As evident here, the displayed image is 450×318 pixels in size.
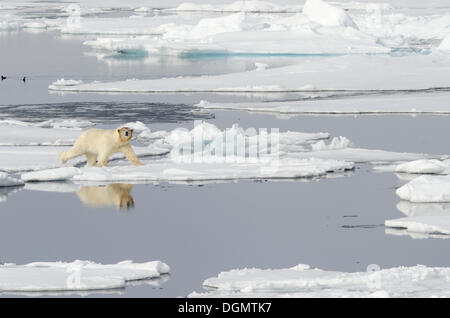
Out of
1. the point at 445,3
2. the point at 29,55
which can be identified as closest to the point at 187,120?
the point at 29,55

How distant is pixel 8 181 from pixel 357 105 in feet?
27.8

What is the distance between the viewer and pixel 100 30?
40812mm

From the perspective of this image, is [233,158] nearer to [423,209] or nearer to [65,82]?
[423,209]

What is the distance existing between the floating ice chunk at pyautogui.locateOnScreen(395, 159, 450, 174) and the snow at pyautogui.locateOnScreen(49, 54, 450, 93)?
362 inches

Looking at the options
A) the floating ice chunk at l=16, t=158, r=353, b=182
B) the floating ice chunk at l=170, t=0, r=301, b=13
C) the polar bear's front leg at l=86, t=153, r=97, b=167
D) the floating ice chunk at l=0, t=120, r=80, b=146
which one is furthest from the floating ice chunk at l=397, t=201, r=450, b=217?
the floating ice chunk at l=170, t=0, r=301, b=13

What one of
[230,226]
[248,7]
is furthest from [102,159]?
[248,7]

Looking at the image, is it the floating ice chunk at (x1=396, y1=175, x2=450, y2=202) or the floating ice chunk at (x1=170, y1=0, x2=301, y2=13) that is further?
the floating ice chunk at (x1=170, y1=0, x2=301, y2=13)

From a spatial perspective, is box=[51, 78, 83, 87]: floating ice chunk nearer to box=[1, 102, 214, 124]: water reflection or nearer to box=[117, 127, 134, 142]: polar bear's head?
box=[1, 102, 214, 124]: water reflection

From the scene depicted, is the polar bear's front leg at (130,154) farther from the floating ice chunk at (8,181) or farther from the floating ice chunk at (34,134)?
the floating ice chunk at (34,134)

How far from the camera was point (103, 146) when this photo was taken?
42.1 feet

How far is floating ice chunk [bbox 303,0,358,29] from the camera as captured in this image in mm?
33312

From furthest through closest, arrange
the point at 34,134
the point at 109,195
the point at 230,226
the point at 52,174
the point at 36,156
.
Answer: the point at 34,134
the point at 36,156
the point at 52,174
the point at 109,195
the point at 230,226

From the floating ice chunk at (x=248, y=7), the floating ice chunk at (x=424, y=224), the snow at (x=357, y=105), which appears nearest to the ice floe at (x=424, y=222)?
the floating ice chunk at (x=424, y=224)

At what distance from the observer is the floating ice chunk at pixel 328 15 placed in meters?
33.3
